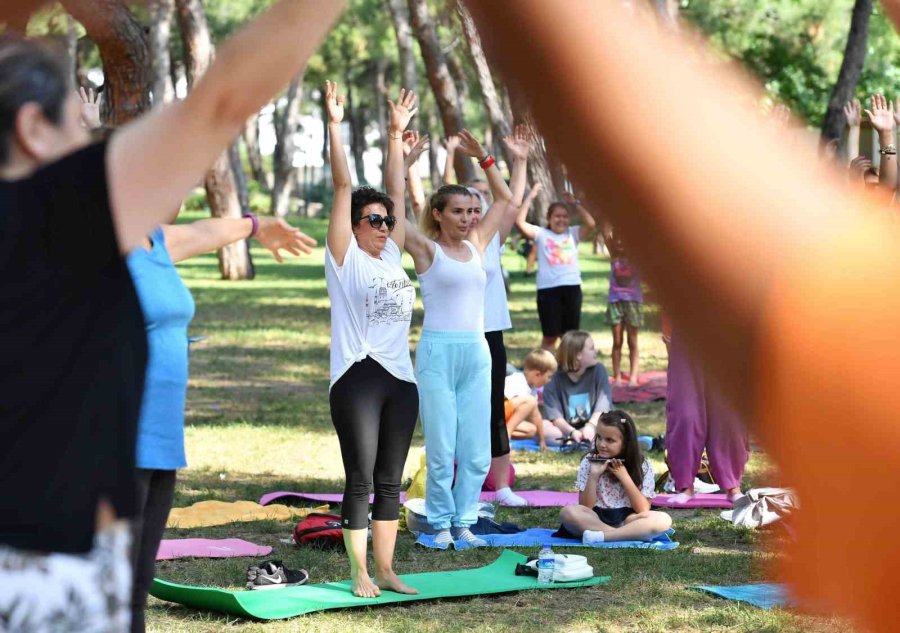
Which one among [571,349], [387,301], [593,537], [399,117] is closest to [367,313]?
[387,301]

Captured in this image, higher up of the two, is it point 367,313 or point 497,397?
point 367,313

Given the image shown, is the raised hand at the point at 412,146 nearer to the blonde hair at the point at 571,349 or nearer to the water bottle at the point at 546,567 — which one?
the water bottle at the point at 546,567

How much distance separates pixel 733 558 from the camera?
22.1 feet

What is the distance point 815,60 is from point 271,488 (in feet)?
82.6

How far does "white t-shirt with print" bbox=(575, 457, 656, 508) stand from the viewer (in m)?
7.23

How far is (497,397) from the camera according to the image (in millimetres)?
8188

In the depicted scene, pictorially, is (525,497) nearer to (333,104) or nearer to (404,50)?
(333,104)

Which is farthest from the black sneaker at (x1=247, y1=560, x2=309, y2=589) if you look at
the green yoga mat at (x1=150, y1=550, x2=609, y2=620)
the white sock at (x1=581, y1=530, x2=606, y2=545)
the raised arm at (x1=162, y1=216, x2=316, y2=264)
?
the raised arm at (x1=162, y1=216, x2=316, y2=264)

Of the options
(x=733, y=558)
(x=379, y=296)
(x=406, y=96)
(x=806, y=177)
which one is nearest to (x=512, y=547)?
(x=733, y=558)

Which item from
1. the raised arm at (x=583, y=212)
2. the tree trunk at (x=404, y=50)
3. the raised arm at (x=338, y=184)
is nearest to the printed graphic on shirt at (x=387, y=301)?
the raised arm at (x=338, y=184)

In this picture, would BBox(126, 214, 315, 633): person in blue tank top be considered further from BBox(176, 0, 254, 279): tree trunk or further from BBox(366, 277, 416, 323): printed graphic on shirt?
BBox(176, 0, 254, 279): tree trunk

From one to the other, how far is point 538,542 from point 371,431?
1.86 metres

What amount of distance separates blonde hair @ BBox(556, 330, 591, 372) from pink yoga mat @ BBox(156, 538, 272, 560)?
3845 mm

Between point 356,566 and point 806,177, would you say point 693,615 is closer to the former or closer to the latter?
point 356,566
